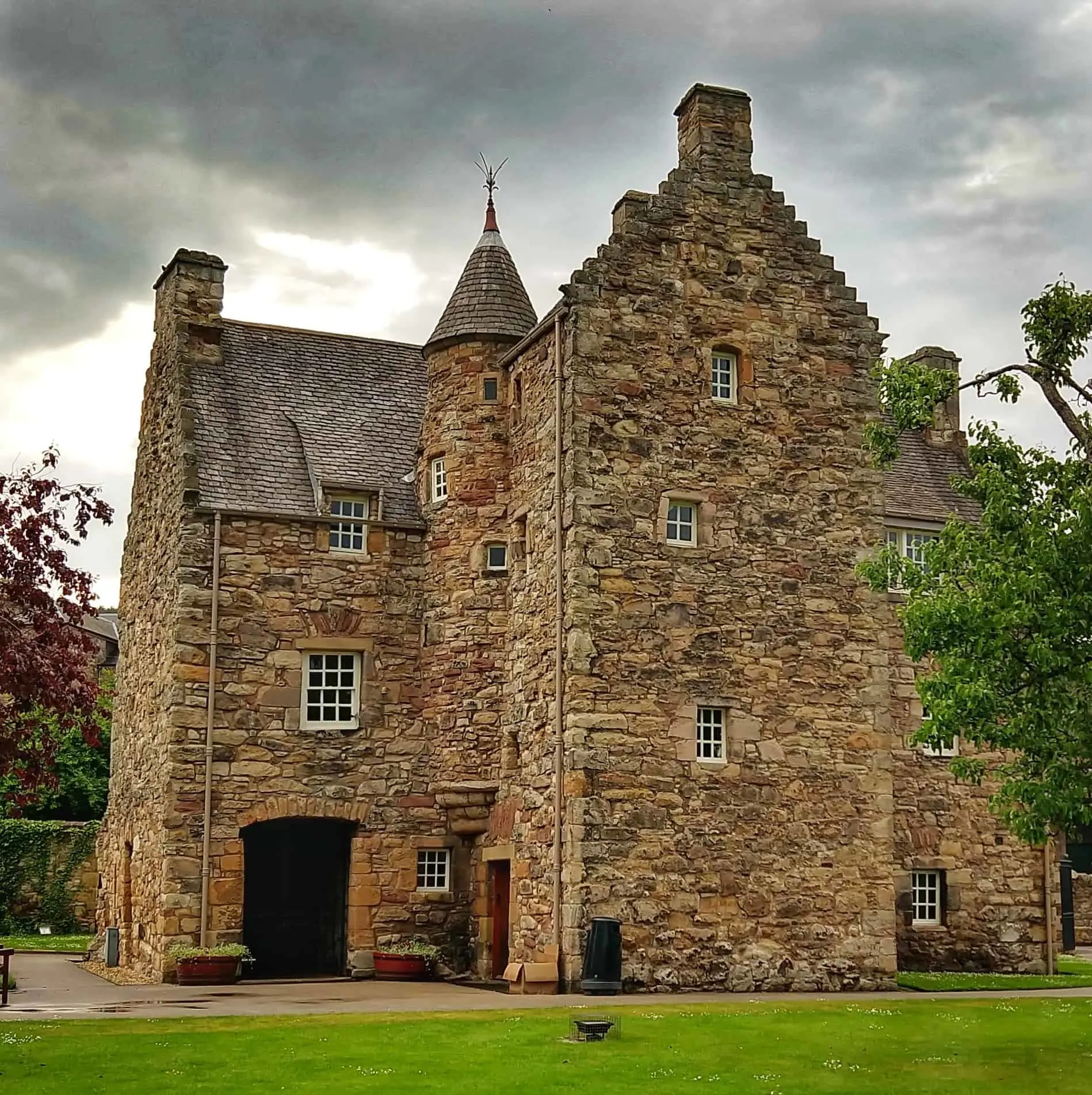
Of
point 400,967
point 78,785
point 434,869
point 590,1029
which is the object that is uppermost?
point 78,785

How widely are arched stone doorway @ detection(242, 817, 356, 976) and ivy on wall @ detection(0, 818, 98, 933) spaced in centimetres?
1002

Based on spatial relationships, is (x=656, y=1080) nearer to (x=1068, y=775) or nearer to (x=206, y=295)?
(x=1068, y=775)

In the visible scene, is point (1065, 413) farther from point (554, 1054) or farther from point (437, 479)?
point (437, 479)

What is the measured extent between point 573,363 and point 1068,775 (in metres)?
10.7

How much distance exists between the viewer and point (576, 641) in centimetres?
2328

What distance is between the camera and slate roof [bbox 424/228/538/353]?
27906 mm

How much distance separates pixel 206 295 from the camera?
29.5 meters

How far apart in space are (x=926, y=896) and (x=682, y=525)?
9416mm

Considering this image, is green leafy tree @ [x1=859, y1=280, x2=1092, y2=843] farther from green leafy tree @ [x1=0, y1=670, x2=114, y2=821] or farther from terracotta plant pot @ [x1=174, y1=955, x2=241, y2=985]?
green leafy tree @ [x1=0, y1=670, x2=114, y2=821]

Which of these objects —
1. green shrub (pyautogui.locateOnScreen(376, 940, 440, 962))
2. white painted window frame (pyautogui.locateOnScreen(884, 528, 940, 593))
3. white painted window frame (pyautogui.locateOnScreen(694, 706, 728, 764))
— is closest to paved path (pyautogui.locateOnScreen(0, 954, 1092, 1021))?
green shrub (pyautogui.locateOnScreen(376, 940, 440, 962))

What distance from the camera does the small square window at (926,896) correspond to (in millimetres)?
28719

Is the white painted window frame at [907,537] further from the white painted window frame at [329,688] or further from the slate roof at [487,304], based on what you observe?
the white painted window frame at [329,688]

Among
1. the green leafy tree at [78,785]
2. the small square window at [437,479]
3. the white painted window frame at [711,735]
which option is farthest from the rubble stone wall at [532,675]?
the green leafy tree at [78,785]

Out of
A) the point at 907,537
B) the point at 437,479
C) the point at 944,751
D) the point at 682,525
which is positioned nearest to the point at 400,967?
the point at 437,479
